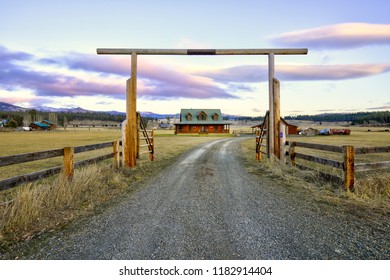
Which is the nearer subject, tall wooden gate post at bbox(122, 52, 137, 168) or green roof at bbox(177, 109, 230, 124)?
tall wooden gate post at bbox(122, 52, 137, 168)

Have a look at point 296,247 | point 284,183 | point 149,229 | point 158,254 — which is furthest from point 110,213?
point 284,183

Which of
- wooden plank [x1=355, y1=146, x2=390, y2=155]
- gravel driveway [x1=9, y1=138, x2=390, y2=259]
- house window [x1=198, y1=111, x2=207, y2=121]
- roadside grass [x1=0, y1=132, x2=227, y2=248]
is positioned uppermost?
house window [x1=198, y1=111, x2=207, y2=121]

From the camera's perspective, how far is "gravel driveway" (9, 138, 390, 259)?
3305 millimetres

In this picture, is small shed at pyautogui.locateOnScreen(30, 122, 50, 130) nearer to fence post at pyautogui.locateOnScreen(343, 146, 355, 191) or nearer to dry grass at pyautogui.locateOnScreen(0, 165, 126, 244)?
dry grass at pyautogui.locateOnScreen(0, 165, 126, 244)

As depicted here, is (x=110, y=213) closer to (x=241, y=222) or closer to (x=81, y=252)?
(x=81, y=252)

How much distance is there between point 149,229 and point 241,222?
1.74m

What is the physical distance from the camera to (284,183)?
7.63m

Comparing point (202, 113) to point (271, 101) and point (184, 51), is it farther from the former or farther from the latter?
point (184, 51)

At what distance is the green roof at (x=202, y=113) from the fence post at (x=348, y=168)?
5629 cm

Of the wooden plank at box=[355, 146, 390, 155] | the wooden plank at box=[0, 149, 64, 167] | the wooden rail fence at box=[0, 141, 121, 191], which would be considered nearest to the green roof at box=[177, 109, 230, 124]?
the wooden rail fence at box=[0, 141, 121, 191]

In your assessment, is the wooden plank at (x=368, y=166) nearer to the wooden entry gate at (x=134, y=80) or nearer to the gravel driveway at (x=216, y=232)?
the gravel driveway at (x=216, y=232)

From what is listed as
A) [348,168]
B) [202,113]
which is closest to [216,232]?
[348,168]

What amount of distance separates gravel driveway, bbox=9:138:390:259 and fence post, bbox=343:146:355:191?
1.52 metres
